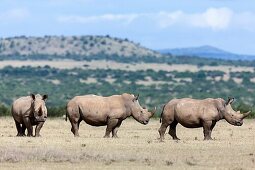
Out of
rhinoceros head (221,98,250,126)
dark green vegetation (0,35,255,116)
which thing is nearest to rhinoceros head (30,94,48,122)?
rhinoceros head (221,98,250,126)

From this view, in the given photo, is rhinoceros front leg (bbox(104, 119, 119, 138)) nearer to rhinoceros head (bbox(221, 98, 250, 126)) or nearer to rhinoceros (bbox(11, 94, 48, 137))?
rhinoceros (bbox(11, 94, 48, 137))

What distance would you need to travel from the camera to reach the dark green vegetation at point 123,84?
131 meters

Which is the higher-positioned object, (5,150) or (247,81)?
(5,150)

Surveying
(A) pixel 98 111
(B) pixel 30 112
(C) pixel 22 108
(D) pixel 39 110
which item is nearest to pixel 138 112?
(A) pixel 98 111

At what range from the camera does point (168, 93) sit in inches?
5507

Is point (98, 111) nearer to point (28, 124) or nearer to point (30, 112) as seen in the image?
point (30, 112)

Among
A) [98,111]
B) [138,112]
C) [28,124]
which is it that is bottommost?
[28,124]

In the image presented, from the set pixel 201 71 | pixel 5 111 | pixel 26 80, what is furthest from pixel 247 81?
pixel 5 111

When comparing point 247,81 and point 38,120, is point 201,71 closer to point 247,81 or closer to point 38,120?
point 247,81

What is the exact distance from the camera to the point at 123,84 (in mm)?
158375

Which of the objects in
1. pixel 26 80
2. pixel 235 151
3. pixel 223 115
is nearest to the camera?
pixel 235 151

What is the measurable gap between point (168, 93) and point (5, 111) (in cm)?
8944

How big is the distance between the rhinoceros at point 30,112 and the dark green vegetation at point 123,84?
78.6 metres

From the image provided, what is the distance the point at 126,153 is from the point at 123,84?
433 ft
